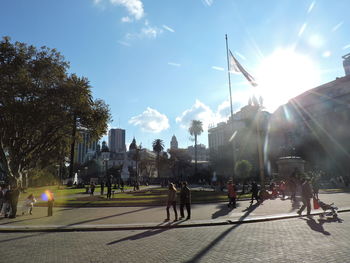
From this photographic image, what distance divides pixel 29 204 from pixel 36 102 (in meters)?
16.8

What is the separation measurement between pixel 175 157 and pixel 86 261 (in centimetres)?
8829

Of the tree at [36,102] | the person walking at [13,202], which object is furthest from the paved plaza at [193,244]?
the tree at [36,102]

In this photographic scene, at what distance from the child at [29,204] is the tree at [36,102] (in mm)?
15167

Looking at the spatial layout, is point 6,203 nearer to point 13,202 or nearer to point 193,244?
point 13,202

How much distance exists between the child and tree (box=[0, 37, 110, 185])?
15167mm

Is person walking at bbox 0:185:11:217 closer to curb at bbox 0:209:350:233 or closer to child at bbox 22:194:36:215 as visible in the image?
child at bbox 22:194:36:215

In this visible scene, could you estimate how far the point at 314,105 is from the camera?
74.6 m

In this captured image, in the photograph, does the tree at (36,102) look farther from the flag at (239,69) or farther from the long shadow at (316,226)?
the long shadow at (316,226)

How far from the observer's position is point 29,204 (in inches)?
592

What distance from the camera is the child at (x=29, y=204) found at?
1498cm

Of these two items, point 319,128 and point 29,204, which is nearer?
point 29,204

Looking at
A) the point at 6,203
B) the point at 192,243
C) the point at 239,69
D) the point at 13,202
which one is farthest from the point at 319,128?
the point at 6,203

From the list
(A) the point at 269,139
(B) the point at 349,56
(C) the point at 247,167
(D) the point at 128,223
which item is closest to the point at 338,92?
(A) the point at 269,139

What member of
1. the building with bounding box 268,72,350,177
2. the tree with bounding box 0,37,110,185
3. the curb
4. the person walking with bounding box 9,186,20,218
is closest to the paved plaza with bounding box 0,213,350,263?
the curb
